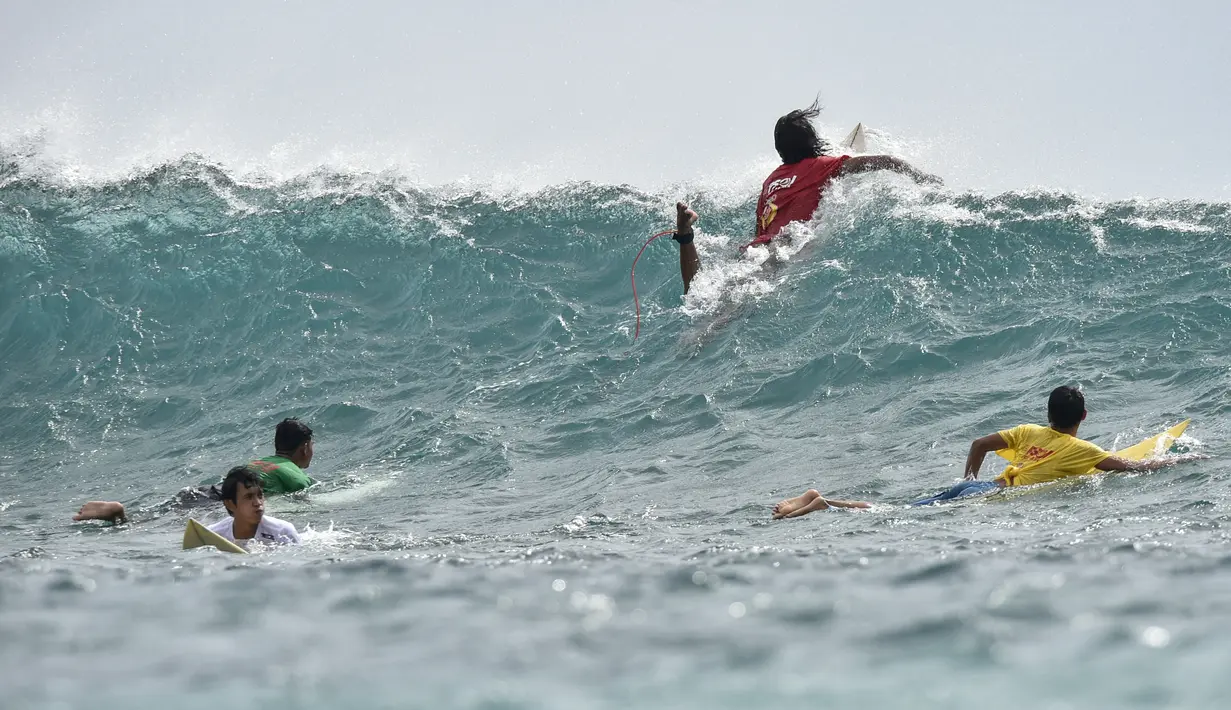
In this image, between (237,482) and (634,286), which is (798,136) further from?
(237,482)

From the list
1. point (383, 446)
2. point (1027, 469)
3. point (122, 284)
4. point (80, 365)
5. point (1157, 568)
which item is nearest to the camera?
point (1157, 568)

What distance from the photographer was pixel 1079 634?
3227 millimetres

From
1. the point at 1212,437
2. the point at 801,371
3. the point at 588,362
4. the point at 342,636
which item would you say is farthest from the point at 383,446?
the point at 342,636

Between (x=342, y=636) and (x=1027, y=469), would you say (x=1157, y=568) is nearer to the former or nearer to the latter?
(x=342, y=636)

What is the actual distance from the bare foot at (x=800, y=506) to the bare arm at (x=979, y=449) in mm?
1218

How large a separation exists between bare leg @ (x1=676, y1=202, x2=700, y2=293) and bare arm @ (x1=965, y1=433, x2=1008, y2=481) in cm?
337

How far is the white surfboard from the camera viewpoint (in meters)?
13.6

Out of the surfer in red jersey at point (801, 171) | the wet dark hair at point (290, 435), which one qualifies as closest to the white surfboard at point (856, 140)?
the surfer in red jersey at point (801, 171)

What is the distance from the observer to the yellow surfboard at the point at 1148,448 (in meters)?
7.48

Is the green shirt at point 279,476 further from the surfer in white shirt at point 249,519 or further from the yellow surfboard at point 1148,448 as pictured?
the yellow surfboard at point 1148,448

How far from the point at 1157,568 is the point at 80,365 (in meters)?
11.6

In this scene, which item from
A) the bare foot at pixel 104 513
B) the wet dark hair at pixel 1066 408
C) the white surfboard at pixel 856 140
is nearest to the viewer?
the wet dark hair at pixel 1066 408

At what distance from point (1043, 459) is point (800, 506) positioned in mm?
1686

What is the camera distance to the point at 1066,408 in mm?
7453
